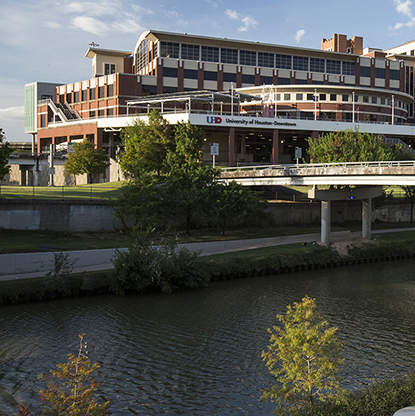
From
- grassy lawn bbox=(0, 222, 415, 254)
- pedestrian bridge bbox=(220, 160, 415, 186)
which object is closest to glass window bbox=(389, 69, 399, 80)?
grassy lawn bbox=(0, 222, 415, 254)

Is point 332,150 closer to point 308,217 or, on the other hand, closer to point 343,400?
point 308,217

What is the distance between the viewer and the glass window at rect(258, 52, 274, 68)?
103 metres

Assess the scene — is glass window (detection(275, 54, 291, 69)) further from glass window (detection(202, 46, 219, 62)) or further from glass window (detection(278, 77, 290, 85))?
glass window (detection(202, 46, 219, 62))

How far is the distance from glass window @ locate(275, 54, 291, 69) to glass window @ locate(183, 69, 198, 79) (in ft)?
63.3

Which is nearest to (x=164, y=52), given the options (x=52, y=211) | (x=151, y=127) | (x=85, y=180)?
(x=85, y=180)

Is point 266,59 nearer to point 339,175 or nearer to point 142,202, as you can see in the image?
point 339,175

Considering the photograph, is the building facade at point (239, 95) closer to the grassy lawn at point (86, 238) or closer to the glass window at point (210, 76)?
the glass window at point (210, 76)

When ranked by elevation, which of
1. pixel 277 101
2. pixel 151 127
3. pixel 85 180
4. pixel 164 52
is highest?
pixel 164 52

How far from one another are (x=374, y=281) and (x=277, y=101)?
219 ft

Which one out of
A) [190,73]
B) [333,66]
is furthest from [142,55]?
[333,66]

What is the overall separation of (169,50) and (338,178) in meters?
63.5

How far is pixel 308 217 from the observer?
6091cm

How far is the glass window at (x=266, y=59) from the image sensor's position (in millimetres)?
103250

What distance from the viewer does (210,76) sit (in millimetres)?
98812
